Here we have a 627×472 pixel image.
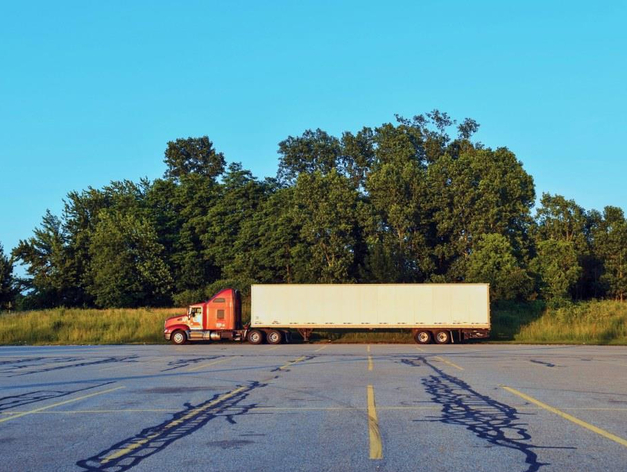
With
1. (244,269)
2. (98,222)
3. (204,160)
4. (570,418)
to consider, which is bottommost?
(570,418)

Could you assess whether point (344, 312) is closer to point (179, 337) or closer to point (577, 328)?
point (179, 337)

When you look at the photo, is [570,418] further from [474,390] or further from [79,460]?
[79,460]

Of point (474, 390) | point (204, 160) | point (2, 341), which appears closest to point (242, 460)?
point (474, 390)

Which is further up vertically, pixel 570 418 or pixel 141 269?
pixel 141 269

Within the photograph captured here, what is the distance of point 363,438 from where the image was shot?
921cm

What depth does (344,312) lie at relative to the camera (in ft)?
132

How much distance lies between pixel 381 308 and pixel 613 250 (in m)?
44.6

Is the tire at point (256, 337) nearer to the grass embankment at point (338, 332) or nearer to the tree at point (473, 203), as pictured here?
the grass embankment at point (338, 332)

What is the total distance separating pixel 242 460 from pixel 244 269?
6332 centimetres

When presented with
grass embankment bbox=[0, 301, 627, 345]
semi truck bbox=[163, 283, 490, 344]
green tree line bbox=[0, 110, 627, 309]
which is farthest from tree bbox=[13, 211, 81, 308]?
semi truck bbox=[163, 283, 490, 344]

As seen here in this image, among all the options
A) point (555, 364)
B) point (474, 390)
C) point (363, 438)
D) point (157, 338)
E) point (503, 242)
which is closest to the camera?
point (363, 438)

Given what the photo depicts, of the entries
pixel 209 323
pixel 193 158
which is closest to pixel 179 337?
pixel 209 323

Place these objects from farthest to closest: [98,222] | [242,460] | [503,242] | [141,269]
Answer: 1. [98,222]
2. [141,269]
3. [503,242]
4. [242,460]

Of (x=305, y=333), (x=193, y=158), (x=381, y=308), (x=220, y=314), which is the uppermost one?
(x=193, y=158)
